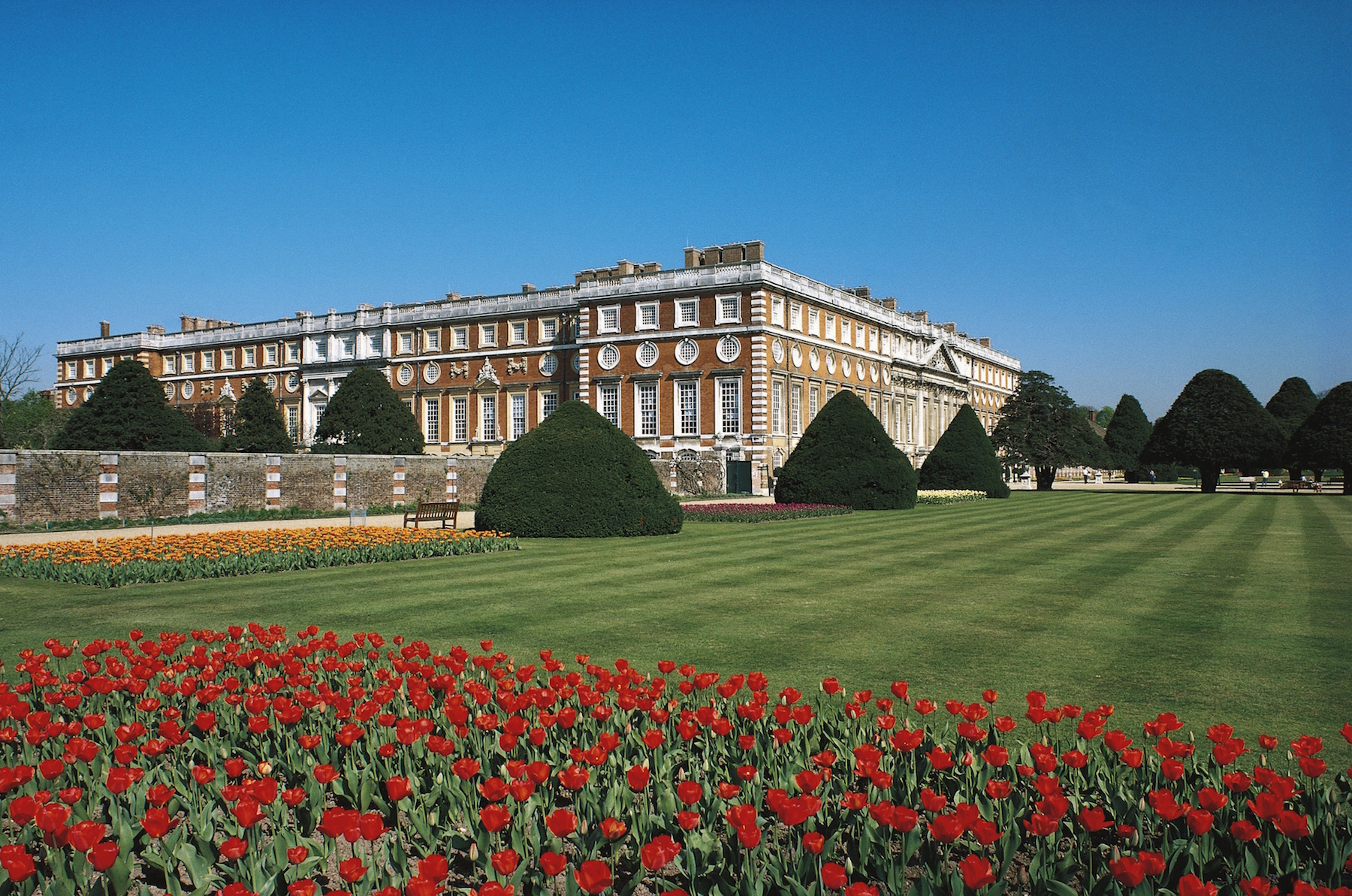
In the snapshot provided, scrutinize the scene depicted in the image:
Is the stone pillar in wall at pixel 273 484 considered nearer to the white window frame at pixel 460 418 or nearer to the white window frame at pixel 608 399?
the white window frame at pixel 608 399

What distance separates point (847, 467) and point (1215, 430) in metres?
34.8

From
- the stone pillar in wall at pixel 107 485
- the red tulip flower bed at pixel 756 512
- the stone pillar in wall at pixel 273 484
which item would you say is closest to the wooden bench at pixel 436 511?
the red tulip flower bed at pixel 756 512

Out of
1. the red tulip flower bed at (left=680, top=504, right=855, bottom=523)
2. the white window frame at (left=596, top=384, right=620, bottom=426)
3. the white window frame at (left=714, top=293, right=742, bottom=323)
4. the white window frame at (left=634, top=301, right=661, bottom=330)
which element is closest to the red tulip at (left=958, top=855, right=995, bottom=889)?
the red tulip flower bed at (left=680, top=504, right=855, bottom=523)

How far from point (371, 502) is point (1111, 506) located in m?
27.4

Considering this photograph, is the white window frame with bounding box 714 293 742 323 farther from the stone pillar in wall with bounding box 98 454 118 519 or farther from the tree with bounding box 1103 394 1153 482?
the tree with bounding box 1103 394 1153 482

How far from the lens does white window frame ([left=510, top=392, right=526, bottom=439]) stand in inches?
2165

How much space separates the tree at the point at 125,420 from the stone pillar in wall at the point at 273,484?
11.7 m

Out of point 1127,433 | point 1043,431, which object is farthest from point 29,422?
point 1127,433

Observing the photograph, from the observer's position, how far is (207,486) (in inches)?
1022

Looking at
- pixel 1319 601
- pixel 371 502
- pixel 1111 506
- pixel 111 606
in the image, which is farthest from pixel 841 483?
pixel 111 606

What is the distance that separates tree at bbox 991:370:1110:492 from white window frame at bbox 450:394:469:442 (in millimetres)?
34592

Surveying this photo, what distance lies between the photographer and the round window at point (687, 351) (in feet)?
153

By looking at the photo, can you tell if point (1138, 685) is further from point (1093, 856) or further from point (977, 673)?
point (1093, 856)

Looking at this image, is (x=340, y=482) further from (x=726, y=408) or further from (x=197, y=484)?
(x=726, y=408)
